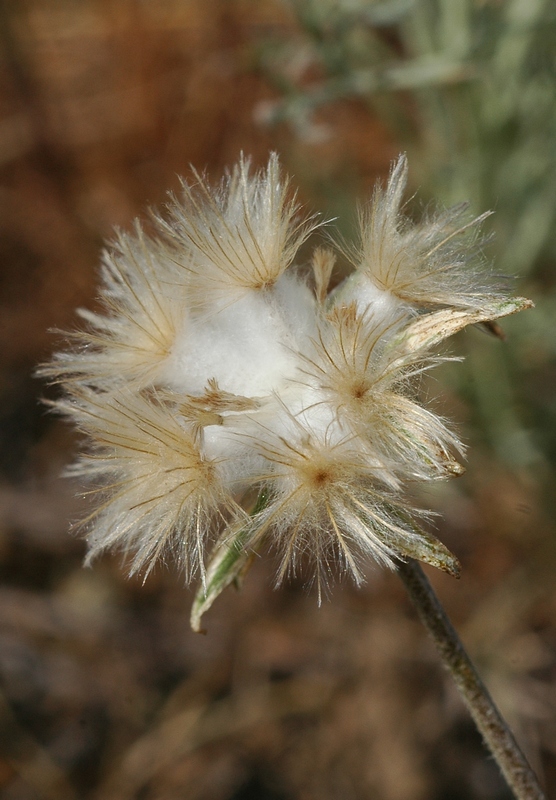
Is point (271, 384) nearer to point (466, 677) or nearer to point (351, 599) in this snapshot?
point (466, 677)

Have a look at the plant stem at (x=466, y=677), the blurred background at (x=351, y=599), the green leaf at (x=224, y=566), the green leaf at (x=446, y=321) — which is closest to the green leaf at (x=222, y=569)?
the green leaf at (x=224, y=566)

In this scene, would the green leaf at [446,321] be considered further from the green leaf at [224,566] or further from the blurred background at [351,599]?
the blurred background at [351,599]

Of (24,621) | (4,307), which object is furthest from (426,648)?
(4,307)

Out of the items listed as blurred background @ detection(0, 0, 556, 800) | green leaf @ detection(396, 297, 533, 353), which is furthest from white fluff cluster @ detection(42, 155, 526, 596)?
blurred background @ detection(0, 0, 556, 800)

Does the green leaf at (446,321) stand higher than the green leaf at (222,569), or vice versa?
the green leaf at (446,321)

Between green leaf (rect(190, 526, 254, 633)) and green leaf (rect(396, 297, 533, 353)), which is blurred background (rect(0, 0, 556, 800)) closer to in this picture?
green leaf (rect(396, 297, 533, 353))

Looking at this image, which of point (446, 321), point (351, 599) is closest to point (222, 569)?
point (446, 321)

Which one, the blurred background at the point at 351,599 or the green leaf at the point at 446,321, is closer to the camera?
the green leaf at the point at 446,321
